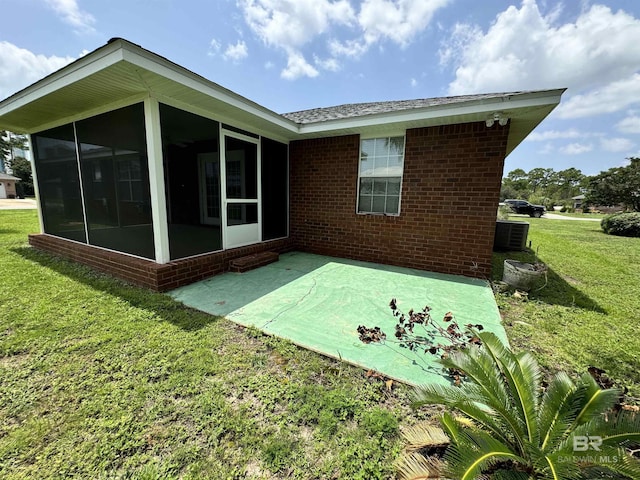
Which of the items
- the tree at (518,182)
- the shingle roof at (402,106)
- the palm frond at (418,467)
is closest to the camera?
the palm frond at (418,467)

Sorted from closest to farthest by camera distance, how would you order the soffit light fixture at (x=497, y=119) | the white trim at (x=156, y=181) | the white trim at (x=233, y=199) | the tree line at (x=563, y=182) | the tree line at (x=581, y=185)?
1. the white trim at (x=156, y=181)
2. the soffit light fixture at (x=497, y=119)
3. the white trim at (x=233, y=199)
4. the tree line at (x=581, y=185)
5. the tree line at (x=563, y=182)

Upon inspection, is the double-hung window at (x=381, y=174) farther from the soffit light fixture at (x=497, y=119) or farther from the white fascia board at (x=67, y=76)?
the white fascia board at (x=67, y=76)

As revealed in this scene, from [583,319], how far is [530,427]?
311 cm

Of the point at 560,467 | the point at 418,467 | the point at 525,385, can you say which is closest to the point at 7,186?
the point at 418,467

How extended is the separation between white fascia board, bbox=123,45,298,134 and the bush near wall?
53.4ft

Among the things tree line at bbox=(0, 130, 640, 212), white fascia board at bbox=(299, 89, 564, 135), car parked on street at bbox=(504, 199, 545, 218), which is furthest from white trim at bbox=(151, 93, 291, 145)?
car parked on street at bbox=(504, 199, 545, 218)

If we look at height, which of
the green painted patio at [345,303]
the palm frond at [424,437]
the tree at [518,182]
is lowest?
the green painted patio at [345,303]

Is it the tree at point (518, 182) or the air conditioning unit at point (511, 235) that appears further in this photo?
the tree at point (518, 182)

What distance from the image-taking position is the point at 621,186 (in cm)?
2569

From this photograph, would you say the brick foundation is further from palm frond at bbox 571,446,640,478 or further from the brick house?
palm frond at bbox 571,446,640,478

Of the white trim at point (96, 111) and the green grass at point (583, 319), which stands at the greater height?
the white trim at point (96, 111)

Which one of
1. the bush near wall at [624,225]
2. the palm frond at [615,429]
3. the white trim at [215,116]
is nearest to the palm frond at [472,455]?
the palm frond at [615,429]

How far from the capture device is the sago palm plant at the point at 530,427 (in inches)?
42.8

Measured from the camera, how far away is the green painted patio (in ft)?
8.07
